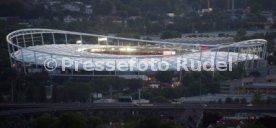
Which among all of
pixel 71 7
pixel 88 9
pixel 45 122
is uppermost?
pixel 71 7

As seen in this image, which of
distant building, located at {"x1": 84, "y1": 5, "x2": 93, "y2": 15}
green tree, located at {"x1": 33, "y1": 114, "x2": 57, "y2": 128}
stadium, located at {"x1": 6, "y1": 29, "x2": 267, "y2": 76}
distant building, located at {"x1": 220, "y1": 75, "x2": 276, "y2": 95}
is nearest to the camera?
green tree, located at {"x1": 33, "y1": 114, "x2": 57, "y2": 128}

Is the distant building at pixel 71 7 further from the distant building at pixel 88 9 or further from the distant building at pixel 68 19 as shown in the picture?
the distant building at pixel 68 19

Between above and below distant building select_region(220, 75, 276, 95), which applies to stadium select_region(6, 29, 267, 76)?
above

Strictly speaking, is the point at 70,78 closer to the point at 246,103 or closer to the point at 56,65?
the point at 56,65

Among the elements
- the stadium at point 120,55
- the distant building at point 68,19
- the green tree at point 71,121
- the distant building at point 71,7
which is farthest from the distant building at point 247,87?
the distant building at point 71,7

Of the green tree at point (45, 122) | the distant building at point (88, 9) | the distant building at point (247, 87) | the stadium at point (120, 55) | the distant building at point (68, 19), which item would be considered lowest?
the green tree at point (45, 122)

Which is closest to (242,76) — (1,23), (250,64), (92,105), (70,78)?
(250,64)

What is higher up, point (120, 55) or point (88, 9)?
point (88, 9)

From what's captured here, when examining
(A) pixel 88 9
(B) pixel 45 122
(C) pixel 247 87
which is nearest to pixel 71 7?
(A) pixel 88 9

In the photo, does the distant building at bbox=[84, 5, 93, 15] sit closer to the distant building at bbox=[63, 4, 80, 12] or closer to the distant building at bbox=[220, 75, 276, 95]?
the distant building at bbox=[63, 4, 80, 12]

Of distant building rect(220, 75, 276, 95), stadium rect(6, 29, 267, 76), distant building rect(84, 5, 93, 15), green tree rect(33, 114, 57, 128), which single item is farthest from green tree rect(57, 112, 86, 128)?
distant building rect(84, 5, 93, 15)

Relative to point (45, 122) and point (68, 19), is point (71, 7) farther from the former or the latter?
point (45, 122)
